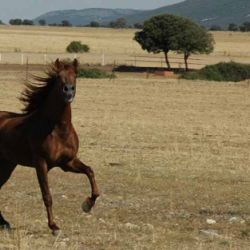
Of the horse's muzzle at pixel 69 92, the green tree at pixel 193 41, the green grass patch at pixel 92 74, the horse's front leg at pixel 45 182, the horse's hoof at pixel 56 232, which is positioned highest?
the horse's muzzle at pixel 69 92

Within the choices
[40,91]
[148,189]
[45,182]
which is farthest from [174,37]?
[45,182]

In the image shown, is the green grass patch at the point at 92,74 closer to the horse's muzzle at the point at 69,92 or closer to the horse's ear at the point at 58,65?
the horse's ear at the point at 58,65

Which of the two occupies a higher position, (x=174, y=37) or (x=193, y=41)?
(x=174, y=37)

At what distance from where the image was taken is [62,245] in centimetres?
833

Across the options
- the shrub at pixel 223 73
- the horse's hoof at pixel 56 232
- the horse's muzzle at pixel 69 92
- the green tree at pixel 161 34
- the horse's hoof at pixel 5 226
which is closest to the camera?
the horse's muzzle at pixel 69 92

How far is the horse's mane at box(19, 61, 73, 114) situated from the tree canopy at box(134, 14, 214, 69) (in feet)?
225

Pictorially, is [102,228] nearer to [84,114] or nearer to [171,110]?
[84,114]

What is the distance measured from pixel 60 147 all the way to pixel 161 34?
236ft

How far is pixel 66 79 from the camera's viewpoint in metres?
8.82

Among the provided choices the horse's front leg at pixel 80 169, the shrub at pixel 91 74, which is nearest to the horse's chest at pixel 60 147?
the horse's front leg at pixel 80 169

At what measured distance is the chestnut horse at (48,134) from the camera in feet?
29.2

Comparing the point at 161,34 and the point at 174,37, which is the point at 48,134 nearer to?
the point at 174,37

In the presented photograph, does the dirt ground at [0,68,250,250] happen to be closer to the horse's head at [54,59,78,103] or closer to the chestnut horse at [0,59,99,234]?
the chestnut horse at [0,59,99,234]

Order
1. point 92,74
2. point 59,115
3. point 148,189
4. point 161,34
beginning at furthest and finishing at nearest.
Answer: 1. point 161,34
2. point 92,74
3. point 148,189
4. point 59,115
